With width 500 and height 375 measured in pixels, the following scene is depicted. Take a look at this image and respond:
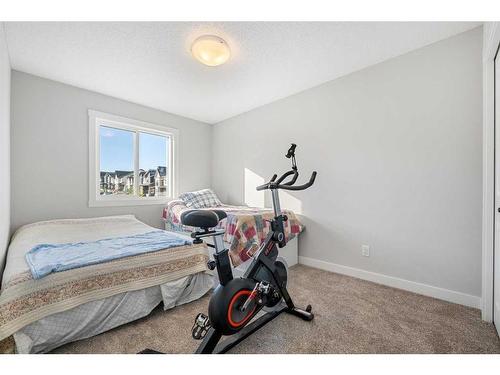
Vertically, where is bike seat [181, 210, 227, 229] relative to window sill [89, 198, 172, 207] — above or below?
above

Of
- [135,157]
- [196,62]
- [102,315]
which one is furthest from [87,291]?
[135,157]

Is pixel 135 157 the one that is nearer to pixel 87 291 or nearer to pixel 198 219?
pixel 87 291

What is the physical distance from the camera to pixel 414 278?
90.4 inches

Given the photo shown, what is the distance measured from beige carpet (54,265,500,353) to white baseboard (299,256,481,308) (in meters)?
0.08

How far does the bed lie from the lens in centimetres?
134

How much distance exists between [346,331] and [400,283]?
3.62 feet

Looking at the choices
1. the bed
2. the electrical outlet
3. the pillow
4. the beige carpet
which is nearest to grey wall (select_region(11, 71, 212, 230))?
the bed

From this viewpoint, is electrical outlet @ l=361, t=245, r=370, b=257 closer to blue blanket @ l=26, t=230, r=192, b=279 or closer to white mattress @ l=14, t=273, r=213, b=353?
white mattress @ l=14, t=273, r=213, b=353

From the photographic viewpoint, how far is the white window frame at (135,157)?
3.16 m

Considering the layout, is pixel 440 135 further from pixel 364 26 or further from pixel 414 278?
pixel 414 278

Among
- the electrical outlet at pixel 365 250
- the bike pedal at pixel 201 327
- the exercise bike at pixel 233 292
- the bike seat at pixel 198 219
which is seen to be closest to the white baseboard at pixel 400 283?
the electrical outlet at pixel 365 250

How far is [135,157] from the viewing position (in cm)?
366

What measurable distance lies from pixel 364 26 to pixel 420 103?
908 mm
